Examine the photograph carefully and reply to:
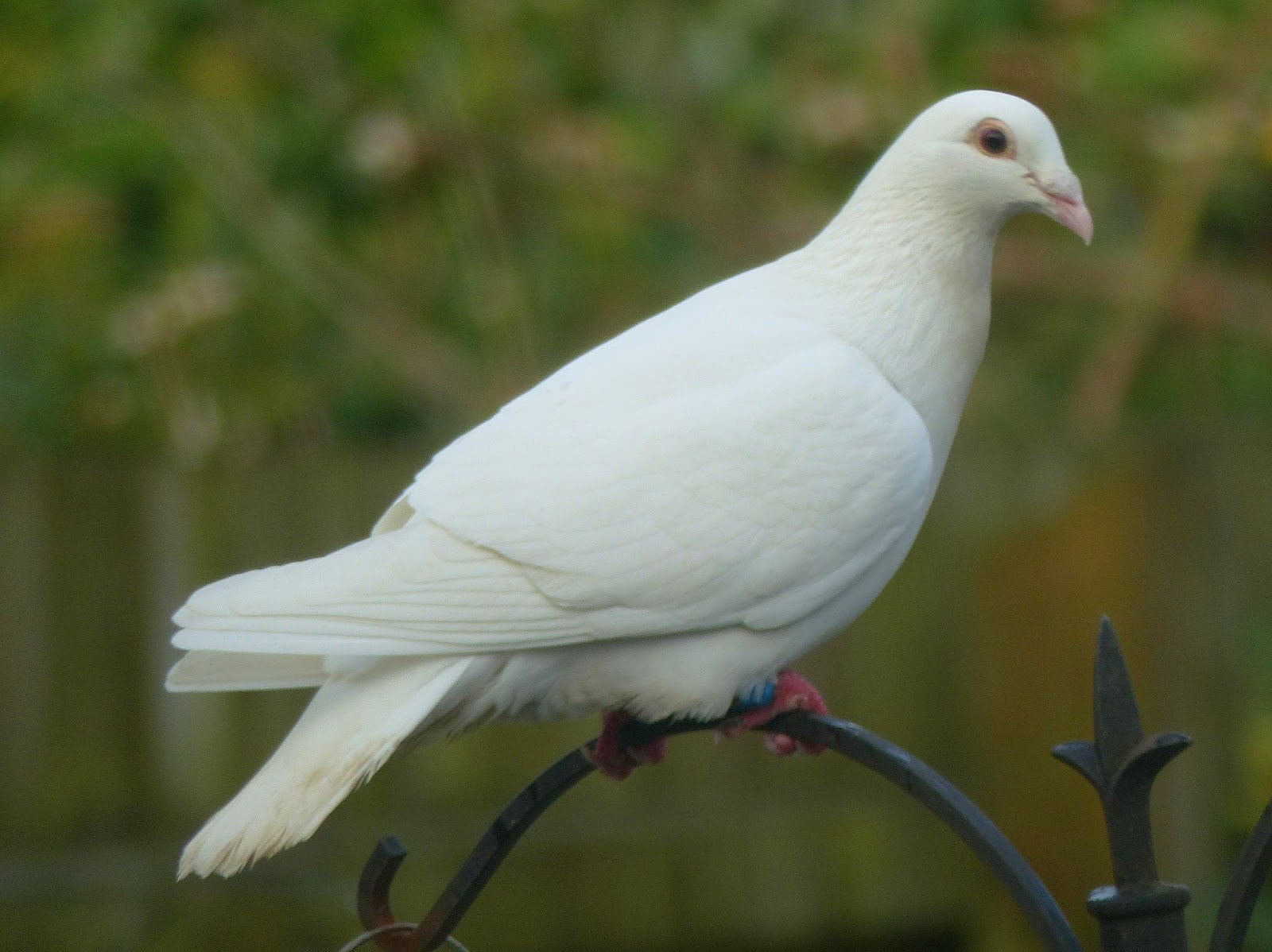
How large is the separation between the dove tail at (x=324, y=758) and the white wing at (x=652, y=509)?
0.06 m

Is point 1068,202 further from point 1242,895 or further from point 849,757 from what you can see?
point 1242,895

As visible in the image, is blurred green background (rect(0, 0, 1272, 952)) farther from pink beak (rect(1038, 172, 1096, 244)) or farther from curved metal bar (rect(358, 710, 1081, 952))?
curved metal bar (rect(358, 710, 1081, 952))

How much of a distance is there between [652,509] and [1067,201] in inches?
26.8

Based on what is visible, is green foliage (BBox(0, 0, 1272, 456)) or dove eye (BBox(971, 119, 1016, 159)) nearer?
dove eye (BBox(971, 119, 1016, 159))

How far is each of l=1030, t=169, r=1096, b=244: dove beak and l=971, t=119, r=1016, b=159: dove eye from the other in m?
0.06

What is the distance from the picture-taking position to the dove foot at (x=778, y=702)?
7.47ft

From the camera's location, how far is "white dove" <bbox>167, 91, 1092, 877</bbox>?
7.02 ft

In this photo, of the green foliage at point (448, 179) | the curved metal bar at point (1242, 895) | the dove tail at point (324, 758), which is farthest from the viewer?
the green foliage at point (448, 179)

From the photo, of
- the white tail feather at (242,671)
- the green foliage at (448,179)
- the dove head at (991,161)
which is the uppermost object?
Result: the green foliage at (448,179)

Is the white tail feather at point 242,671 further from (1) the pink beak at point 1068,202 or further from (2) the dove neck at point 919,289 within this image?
(1) the pink beak at point 1068,202

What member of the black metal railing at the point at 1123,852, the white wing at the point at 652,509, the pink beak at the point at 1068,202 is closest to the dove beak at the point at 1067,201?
the pink beak at the point at 1068,202

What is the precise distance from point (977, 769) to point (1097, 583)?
0.61m

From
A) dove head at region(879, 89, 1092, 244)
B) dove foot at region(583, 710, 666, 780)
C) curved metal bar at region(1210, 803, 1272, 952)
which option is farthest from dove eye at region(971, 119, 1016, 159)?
curved metal bar at region(1210, 803, 1272, 952)

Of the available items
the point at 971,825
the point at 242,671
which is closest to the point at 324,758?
the point at 242,671
